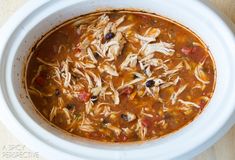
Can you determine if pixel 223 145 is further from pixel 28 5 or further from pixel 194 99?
pixel 28 5

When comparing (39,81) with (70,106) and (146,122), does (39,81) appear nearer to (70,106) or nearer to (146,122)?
(70,106)

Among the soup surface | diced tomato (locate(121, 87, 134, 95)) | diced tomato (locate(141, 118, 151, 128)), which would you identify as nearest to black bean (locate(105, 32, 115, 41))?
the soup surface

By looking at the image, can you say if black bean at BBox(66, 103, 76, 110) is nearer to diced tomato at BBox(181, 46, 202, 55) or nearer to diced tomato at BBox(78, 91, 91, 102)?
diced tomato at BBox(78, 91, 91, 102)

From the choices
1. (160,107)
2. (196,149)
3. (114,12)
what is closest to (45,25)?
(114,12)

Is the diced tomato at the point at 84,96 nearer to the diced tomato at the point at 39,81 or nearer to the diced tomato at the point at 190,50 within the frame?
the diced tomato at the point at 39,81

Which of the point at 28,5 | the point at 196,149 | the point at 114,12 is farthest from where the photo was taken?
the point at 114,12

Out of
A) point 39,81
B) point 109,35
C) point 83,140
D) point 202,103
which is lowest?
point 83,140

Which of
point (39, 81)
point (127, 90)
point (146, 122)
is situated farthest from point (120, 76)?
point (39, 81)
